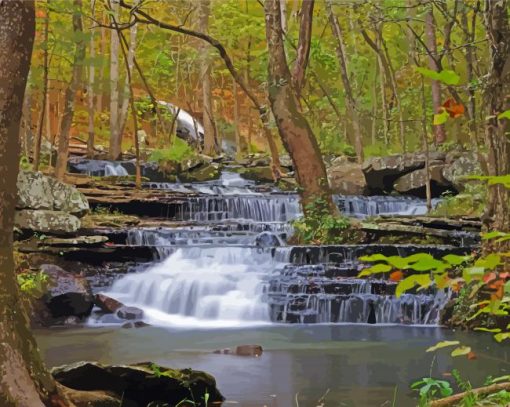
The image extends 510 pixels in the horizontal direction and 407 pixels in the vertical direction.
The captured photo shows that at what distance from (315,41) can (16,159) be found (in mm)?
21258

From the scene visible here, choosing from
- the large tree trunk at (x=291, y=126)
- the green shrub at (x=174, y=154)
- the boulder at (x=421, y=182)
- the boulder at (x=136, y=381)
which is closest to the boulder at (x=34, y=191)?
the large tree trunk at (x=291, y=126)

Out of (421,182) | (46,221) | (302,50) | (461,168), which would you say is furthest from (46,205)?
(461,168)

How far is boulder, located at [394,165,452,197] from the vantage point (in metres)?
19.5

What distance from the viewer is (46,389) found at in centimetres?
401

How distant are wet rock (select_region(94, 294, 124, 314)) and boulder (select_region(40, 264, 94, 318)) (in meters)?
0.15

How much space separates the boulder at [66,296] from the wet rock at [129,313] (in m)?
0.54

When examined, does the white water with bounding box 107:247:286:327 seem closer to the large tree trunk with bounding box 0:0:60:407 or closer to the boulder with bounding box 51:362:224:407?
the boulder with bounding box 51:362:224:407

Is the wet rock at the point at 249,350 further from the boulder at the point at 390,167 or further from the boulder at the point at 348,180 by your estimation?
the boulder at the point at 348,180

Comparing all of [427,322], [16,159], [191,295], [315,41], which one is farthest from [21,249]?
[315,41]

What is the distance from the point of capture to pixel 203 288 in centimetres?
1190

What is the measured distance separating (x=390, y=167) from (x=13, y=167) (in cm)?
1756

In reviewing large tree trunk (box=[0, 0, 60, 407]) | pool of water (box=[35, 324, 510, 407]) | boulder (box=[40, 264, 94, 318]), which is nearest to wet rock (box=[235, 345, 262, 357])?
pool of water (box=[35, 324, 510, 407])

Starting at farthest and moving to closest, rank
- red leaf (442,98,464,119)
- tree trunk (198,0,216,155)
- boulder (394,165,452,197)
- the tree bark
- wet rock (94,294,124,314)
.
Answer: tree trunk (198,0,216,155) → boulder (394,165,452,197) → the tree bark → wet rock (94,294,124,314) → red leaf (442,98,464,119)

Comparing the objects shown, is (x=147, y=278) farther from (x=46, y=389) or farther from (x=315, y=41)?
(x=315, y=41)
